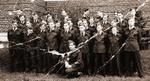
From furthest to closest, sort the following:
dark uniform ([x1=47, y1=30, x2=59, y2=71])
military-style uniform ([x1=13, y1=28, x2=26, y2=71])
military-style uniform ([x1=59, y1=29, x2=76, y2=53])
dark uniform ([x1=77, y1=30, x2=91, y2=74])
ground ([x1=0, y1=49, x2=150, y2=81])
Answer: military-style uniform ([x1=13, y1=28, x2=26, y2=71])
dark uniform ([x1=47, y1=30, x2=59, y2=71])
military-style uniform ([x1=59, y1=29, x2=76, y2=53])
dark uniform ([x1=77, y1=30, x2=91, y2=74])
ground ([x1=0, y1=49, x2=150, y2=81])

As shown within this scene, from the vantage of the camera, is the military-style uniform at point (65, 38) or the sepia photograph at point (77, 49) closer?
the sepia photograph at point (77, 49)

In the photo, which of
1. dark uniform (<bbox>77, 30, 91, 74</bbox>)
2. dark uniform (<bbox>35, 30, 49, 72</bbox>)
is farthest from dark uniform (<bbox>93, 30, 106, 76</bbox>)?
dark uniform (<bbox>35, 30, 49, 72</bbox>)

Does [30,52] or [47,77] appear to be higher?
[30,52]

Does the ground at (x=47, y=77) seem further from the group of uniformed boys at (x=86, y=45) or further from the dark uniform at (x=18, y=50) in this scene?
the dark uniform at (x=18, y=50)

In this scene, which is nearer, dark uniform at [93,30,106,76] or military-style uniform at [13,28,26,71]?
dark uniform at [93,30,106,76]

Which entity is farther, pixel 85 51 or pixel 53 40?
pixel 53 40

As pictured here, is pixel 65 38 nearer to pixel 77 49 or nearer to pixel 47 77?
pixel 77 49

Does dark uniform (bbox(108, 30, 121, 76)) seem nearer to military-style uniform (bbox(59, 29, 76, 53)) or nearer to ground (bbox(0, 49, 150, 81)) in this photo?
ground (bbox(0, 49, 150, 81))

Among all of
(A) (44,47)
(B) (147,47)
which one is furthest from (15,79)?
(B) (147,47)

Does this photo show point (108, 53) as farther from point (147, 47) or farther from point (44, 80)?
point (147, 47)

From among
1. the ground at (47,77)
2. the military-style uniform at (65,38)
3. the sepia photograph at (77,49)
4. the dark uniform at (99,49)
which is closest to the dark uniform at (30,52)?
the sepia photograph at (77,49)

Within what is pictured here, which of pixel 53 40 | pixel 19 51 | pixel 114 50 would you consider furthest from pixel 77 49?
pixel 19 51

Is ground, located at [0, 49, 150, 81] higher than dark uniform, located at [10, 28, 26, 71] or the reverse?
the reverse

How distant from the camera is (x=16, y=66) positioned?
13586 millimetres
